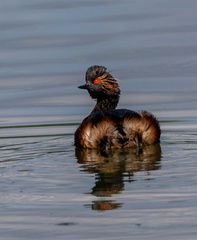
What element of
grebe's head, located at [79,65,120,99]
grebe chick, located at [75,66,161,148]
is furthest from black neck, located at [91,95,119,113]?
grebe chick, located at [75,66,161,148]

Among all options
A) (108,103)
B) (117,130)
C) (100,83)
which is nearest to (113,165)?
(117,130)

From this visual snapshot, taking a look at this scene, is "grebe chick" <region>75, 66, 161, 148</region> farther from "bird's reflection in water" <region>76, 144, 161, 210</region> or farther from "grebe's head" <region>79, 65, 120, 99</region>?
"grebe's head" <region>79, 65, 120, 99</region>

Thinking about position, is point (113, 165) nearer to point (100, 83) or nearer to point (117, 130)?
point (117, 130)

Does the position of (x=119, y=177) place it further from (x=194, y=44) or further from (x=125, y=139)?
(x=194, y=44)

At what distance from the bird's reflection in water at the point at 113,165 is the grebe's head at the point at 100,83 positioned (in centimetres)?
114

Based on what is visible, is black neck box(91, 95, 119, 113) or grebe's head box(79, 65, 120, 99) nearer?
grebe's head box(79, 65, 120, 99)

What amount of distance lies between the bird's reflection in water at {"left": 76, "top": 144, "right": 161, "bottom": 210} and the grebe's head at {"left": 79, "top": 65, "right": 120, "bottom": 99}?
114cm

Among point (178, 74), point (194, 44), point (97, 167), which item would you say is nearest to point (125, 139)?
point (97, 167)

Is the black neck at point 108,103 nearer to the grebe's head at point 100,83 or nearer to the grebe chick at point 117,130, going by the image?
the grebe's head at point 100,83

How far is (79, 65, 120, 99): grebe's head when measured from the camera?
38.2ft

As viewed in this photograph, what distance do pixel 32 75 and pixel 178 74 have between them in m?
2.78

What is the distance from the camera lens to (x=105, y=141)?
10602 millimetres

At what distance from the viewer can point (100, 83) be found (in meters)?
11.8

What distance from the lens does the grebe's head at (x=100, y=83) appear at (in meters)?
11.6
